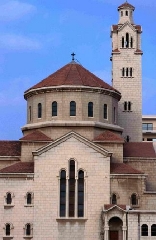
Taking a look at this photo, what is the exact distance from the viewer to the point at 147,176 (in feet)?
233

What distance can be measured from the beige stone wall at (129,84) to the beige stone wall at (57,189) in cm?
1643

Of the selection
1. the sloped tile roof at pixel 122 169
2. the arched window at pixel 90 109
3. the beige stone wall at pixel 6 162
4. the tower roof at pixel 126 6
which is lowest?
the sloped tile roof at pixel 122 169

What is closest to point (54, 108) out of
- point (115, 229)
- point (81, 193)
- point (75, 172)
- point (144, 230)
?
point (75, 172)

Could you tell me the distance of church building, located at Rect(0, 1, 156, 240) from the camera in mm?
65875

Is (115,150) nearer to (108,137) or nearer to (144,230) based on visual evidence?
(108,137)

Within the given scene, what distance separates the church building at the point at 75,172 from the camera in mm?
65875

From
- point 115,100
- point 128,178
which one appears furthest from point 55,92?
point 128,178

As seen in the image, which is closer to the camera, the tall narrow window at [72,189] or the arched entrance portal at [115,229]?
the arched entrance portal at [115,229]

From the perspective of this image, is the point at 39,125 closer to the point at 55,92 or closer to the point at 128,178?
the point at 55,92

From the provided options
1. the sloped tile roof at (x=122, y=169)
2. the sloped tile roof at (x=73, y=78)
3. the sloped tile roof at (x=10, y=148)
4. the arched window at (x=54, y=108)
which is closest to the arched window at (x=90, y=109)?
the sloped tile roof at (x=73, y=78)

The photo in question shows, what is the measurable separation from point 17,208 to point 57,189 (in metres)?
3.93

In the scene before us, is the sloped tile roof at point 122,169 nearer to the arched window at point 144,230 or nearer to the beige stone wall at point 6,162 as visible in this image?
the arched window at point 144,230

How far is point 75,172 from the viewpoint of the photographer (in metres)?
67.2

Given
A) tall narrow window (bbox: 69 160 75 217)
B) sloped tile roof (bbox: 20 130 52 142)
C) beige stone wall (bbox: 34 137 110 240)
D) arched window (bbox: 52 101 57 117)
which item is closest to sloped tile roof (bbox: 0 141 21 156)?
sloped tile roof (bbox: 20 130 52 142)
